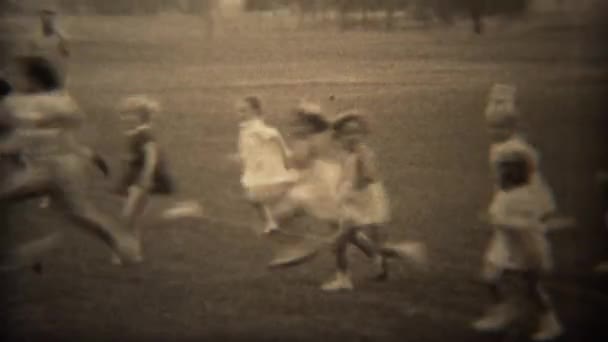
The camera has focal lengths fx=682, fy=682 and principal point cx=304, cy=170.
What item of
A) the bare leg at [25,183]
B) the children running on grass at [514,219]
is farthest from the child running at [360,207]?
the bare leg at [25,183]

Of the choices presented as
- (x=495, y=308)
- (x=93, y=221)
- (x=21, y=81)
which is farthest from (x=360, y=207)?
(x=21, y=81)

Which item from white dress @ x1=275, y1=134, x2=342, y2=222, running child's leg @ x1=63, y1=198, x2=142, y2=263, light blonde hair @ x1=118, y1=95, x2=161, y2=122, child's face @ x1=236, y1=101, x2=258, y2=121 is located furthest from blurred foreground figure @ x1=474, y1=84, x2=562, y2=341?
running child's leg @ x1=63, y1=198, x2=142, y2=263

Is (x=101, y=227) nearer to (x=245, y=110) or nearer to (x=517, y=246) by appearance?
(x=245, y=110)

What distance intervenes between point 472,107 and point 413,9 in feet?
1.29

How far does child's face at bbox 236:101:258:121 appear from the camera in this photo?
243 cm

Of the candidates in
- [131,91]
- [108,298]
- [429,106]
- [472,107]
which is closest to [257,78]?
[131,91]

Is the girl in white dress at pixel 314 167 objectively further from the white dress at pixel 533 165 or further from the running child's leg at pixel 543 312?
the running child's leg at pixel 543 312

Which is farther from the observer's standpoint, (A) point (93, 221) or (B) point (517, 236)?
(A) point (93, 221)

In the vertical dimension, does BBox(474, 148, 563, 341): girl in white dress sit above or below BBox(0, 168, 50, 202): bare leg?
below

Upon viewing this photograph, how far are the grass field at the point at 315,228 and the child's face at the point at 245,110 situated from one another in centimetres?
4

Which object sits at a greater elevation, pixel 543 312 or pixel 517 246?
pixel 517 246

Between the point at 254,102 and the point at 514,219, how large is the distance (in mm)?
1002

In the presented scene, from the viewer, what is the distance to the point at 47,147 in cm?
247

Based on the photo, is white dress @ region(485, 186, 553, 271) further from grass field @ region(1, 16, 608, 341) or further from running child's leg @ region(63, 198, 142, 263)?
running child's leg @ region(63, 198, 142, 263)
